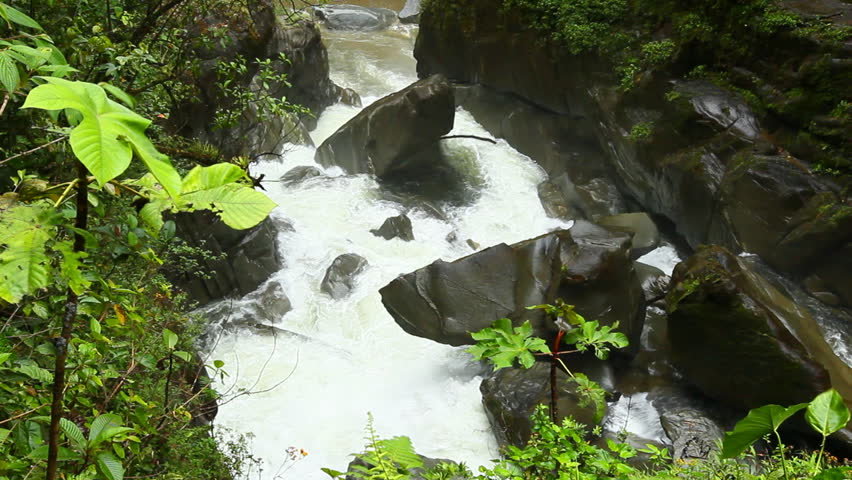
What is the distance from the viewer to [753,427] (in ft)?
5.57

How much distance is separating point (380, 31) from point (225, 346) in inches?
596

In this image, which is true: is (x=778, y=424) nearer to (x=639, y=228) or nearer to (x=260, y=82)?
(x=639, y=228)

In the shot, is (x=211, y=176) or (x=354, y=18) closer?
(x=211, y=176)

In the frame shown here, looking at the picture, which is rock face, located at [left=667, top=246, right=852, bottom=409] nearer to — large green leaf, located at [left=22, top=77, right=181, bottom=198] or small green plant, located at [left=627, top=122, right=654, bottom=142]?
small green plant, located at [left=627, top=122, right=654, bottom=142]

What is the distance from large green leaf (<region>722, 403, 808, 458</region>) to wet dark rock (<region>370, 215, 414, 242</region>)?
27.9 feet

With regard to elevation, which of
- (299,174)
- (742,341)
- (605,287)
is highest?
(742,341)

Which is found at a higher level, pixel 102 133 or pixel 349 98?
pixel 102 133

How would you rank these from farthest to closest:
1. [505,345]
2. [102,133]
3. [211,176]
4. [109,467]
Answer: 1. [505,345]
2. [109,467]
3. [211,176]
4. [102,133]

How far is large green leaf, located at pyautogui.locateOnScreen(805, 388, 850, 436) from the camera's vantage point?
1726 mm

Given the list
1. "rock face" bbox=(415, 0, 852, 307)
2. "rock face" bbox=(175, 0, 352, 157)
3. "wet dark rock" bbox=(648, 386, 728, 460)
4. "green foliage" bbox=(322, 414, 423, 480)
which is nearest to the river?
"rock face" bbox=(175, 0, 352, 157)

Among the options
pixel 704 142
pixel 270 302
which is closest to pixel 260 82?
pixel 270 302

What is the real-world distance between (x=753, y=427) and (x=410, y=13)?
2087 cm

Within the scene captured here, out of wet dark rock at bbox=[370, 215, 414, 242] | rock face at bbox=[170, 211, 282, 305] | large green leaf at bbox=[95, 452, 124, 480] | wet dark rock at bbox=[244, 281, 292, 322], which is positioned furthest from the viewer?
wet dark rock at bbox=[370, 215, 414, 242]

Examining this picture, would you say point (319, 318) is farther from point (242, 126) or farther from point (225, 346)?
point (242, 126)
